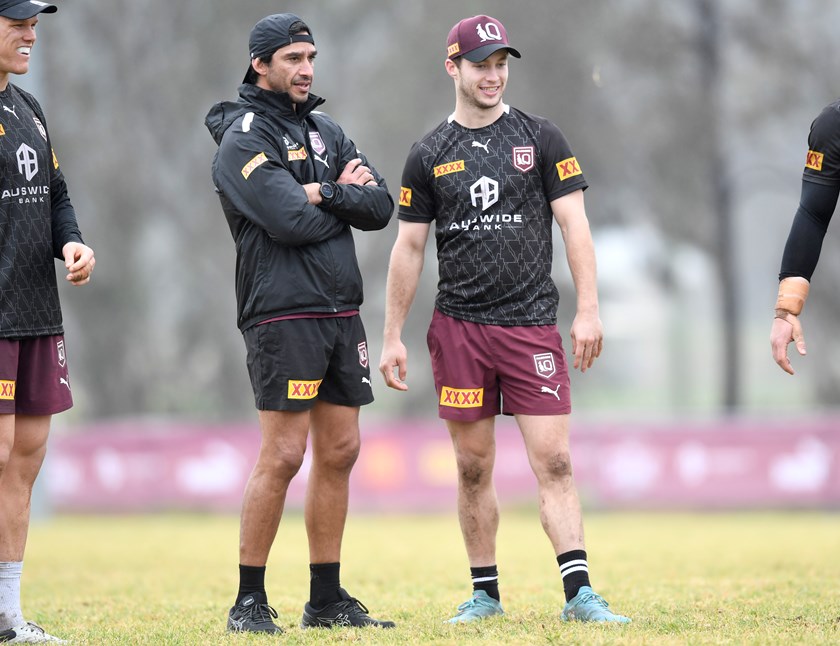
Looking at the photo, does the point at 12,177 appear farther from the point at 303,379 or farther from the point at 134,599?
the point at 134,599

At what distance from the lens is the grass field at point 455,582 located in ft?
17.6

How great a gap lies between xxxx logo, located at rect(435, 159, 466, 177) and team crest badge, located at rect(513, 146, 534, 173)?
0.83 feet

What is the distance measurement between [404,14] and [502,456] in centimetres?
1246

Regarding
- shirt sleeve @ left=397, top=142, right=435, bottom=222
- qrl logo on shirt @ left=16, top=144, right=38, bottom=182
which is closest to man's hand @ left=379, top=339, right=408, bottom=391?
shirt sleeve @ left=397, top=142, right=435, bottom=222

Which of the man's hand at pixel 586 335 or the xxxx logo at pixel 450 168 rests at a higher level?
the xxxx logo at pixel 450 168

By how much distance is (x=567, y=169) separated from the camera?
5957mm

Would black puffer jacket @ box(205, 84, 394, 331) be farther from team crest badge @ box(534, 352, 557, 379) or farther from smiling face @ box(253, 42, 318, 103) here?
team crest badge @ box(534, 352, 557, 379)

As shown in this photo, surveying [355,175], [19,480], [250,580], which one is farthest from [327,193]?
[19,480]

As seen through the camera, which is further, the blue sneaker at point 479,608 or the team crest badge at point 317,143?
the team crest badge at point 317,143

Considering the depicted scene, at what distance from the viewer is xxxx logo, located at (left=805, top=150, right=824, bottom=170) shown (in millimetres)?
5500

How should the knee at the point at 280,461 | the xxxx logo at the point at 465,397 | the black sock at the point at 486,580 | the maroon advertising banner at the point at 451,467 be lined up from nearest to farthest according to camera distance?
1. the knee at the point at 280,461
2. the xxxx logo at the point at 465,397
3. the black sock at the point at 486,580
4. the maroon advertising banner at the point at 451,467

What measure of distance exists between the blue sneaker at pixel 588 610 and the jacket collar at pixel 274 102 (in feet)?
8.30

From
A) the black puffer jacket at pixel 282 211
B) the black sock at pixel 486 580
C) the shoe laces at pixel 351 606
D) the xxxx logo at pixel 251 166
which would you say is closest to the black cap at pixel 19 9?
the black puffer jacket at pixel 282 211

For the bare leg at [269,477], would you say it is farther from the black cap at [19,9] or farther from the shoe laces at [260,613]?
the black cap at [19,9]
